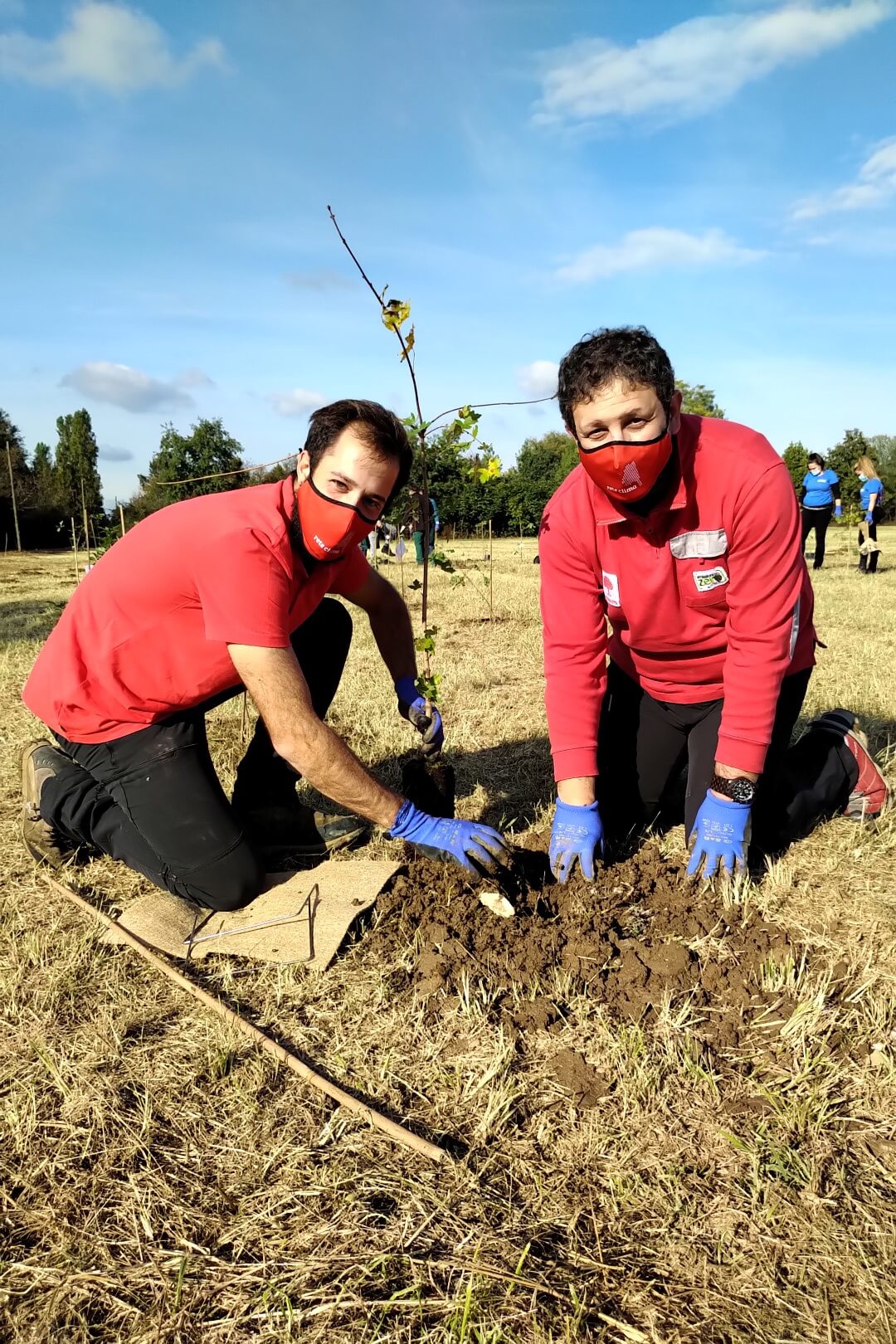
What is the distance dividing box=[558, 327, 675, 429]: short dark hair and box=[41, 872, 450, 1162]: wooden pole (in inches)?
77.0

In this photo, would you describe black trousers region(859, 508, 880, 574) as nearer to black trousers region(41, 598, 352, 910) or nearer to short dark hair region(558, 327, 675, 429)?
short dark hair region(558, 327, 675, 429)

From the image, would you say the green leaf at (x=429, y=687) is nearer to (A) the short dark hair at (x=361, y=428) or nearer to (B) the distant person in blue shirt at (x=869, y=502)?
(A) the short dark hair at (x=361, y=428)

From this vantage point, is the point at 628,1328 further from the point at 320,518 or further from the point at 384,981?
the point at 320,518

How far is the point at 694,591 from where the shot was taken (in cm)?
281

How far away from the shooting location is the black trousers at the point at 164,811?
288cm

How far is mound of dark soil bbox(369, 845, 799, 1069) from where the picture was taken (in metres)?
2.31

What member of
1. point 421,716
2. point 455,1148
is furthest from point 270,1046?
point 421,716

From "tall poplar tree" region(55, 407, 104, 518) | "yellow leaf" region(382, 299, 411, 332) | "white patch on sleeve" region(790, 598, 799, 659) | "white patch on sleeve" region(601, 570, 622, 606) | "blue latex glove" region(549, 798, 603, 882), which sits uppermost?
"tall poplar tree" region(55, 407, 104, 518)

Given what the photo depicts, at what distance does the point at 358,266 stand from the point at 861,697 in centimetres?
423

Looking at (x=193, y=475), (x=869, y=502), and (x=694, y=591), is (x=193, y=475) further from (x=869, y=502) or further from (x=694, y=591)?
(x=694, y=591)

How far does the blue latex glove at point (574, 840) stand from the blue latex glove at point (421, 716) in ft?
1.95

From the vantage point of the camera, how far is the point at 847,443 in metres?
47.1

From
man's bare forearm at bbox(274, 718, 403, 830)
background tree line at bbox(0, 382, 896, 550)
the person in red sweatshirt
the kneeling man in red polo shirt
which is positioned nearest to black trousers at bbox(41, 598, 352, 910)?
the kneeling man in red polo shirt

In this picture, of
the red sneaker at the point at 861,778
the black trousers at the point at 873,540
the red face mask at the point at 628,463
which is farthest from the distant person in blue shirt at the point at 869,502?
the red face mask at the point at 628,463
